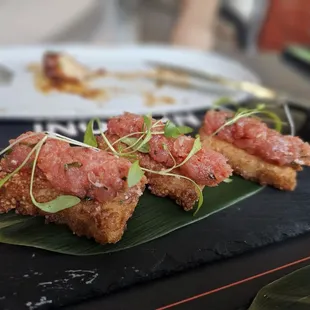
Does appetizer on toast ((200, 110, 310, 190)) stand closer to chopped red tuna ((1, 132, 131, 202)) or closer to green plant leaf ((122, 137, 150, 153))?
green plant leaf ((122, 137, 150, 153))

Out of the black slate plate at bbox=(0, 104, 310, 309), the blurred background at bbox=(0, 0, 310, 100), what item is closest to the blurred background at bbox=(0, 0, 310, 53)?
the blurred background at bbox=(0, 0, 310, 100)

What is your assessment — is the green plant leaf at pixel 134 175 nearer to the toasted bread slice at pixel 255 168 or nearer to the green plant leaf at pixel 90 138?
the green plant leaf at pixel 90 138

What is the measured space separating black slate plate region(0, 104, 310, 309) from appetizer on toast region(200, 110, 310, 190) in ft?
0.20

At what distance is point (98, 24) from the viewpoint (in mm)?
4531

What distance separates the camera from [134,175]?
116cm

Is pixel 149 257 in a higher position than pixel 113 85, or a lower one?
higher

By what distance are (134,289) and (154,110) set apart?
41.8 inches

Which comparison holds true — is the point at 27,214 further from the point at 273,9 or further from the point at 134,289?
the point at 273,9

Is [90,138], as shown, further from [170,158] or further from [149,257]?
[149,257]

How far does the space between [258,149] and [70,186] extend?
63 centimetres

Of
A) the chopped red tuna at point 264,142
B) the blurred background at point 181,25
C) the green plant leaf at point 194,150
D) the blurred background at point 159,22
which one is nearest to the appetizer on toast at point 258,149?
the chopped red tuna at point 264,142

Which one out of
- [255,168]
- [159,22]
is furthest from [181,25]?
[255,168]

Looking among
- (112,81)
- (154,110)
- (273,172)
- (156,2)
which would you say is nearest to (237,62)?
(112,81)

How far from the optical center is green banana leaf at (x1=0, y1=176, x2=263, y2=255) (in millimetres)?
1190
